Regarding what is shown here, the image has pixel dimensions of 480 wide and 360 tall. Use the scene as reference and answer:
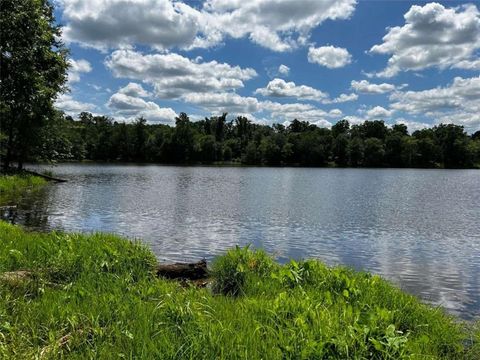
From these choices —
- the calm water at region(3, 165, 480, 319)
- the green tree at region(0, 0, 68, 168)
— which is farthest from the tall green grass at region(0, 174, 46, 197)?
the green tree at region(0, 0, 68, 168)

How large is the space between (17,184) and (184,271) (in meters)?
36.4

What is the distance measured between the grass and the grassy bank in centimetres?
3040

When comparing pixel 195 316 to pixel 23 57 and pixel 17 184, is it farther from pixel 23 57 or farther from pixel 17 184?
pixel 17 184

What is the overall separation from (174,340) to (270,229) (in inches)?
804

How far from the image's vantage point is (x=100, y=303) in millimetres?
7277

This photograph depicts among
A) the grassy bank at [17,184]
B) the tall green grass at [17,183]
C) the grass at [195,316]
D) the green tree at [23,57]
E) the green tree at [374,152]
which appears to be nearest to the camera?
the grass at [195,316]

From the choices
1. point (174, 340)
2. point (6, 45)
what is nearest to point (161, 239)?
point (174, 340)

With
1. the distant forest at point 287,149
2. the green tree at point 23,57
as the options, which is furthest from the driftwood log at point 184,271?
the distant forest at point 287,149

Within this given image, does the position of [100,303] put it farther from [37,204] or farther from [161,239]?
[37,204]

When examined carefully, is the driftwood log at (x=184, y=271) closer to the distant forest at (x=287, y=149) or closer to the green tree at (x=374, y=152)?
the distant forest at (x=287, y=149)

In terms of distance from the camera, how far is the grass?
228 inches

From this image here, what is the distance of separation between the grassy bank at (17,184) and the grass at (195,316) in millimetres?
30397

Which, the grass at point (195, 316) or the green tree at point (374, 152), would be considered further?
the green tree at point (374, 152)

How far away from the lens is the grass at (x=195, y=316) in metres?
5.80
